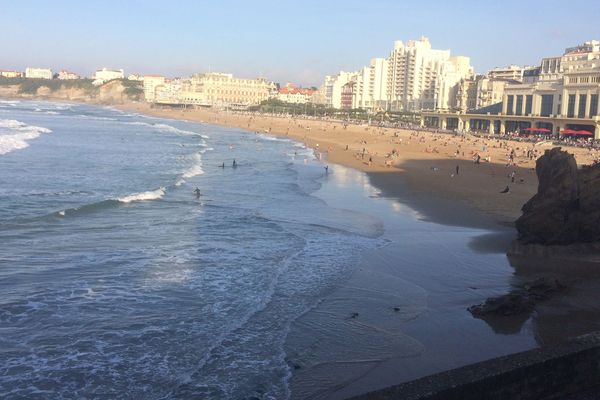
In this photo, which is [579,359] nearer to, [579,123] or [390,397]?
[390,397]

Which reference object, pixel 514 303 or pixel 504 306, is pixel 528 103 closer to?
pixel 514 303

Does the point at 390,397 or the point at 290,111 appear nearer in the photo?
the point at 390,397

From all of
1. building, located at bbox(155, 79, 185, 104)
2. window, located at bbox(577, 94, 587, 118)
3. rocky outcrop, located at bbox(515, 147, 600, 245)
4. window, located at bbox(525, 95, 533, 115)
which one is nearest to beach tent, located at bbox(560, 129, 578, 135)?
window, located at bbox(577, 94, 587, 118)

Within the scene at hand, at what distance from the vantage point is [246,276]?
37.5 ft

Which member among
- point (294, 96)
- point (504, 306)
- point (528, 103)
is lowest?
point (504, 306)

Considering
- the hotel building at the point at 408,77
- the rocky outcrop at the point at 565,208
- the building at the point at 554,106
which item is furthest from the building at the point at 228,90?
the rocky outcrop at the point at 565,208

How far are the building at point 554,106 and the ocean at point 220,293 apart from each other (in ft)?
136

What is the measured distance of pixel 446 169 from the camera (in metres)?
33.4

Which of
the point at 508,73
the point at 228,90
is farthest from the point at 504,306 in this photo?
the point at 228,90

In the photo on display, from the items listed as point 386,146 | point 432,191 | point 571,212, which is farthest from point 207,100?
point 571,212

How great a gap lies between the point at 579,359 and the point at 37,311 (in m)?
7.23

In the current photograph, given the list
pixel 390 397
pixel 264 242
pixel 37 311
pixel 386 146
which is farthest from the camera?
pixel 386 146

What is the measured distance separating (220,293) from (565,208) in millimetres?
7761

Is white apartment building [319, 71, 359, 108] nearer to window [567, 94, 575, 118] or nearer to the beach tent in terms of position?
window [567, 94, 575, 118]
